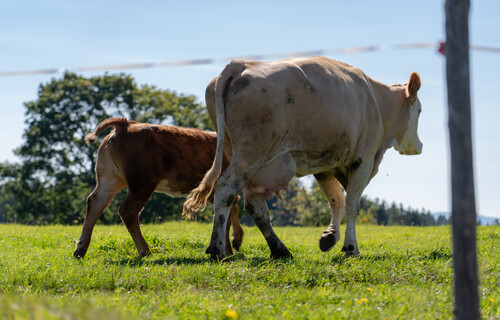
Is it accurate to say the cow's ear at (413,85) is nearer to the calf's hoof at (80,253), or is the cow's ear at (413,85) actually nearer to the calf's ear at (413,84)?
the calf's ear at (413,84)

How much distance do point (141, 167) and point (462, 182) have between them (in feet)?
20.1

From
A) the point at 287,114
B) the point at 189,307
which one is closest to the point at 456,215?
the point at 189,307

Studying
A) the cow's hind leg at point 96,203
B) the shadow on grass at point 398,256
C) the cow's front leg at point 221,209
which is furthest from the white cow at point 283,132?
the cow's hind leg at point 96,203

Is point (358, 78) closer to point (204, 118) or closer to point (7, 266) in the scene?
point (7, 266)

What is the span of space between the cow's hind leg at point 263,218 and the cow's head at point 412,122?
12.3 feet

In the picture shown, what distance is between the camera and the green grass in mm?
5074

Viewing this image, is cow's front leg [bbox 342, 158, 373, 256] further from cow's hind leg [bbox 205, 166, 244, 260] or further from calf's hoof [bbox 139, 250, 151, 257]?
calf's hoof [bbox 139, 250, 151, 257]

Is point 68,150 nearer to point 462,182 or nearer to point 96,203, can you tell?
point 96,203

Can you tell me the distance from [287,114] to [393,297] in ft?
10.5

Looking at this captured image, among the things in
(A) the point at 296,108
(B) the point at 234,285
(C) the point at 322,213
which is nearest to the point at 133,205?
(A) the point at 296,108

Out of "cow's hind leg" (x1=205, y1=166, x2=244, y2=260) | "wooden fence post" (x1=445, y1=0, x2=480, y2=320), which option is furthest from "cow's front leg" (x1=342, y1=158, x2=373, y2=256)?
"wooden fence post" (x1=445, y1=0, x2=480, y2=320)

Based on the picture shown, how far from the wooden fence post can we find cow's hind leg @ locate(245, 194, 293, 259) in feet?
15.3

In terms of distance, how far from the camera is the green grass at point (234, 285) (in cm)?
507

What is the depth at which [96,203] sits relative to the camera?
32.0 ft
